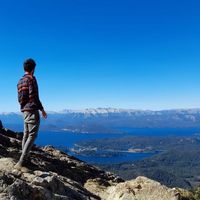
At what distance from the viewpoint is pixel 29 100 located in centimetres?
1249

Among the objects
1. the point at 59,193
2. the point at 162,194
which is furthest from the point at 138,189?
the point at 59,193

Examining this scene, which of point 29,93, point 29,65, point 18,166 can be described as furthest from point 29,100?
point 18,166

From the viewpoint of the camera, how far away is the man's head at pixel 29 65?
1257 centimetres

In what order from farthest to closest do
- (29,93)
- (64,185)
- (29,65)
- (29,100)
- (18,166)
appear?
(18,166)
(29,65)
(29,100)
(29,93)
(64,185)

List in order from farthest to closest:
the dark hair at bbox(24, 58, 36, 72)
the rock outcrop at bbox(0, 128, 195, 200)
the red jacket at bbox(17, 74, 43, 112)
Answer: the dark hair at bbox(24, 58, 36, 72), the red jacket at bbox(17, 74, 43, 112), the rock outcrop at bbox(0, 128, 195, 200)

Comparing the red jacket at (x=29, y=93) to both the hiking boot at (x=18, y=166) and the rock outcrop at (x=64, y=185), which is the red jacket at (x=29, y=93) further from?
the rock outcrop at (x=64, y=185)

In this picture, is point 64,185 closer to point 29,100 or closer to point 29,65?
point 29,100

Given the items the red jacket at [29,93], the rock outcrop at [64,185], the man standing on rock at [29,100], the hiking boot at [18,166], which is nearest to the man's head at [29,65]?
the man standing on rock at [29,100]

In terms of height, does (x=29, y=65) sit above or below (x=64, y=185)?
above

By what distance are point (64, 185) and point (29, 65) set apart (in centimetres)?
409

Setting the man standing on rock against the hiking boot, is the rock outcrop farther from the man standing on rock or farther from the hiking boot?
the man standing on rock

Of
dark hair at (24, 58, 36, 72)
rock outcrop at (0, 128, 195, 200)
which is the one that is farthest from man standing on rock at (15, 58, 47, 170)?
rock outcrop at (0, 128, 195, 200)

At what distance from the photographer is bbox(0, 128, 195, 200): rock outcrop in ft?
27.0

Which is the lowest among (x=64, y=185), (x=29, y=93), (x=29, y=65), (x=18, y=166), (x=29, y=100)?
(x=64, y=185)
